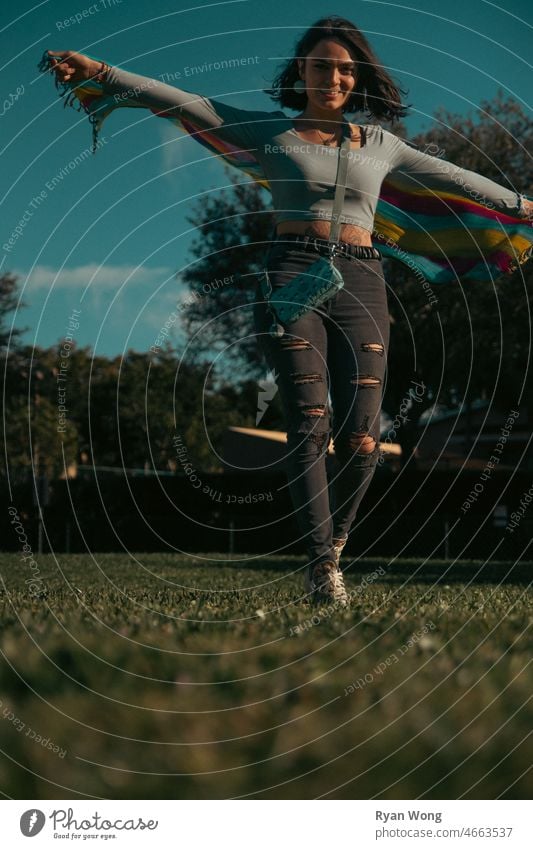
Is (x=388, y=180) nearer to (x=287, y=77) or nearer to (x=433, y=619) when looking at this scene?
(x=287, y=77)

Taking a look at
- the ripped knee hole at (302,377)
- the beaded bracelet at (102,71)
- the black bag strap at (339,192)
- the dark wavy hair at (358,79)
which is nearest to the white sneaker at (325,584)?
the ripped knee hole at (302,377)

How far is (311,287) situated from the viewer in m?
5.17

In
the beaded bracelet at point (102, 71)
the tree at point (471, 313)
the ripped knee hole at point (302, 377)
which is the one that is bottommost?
the ripped knee hole at point (302, 377)

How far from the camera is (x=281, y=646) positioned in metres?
3.08

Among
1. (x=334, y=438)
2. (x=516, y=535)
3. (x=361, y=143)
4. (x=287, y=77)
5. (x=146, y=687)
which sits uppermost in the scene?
(x=516, y=535)

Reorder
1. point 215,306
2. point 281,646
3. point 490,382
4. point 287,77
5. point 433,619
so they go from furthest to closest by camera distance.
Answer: point 490,382
point 215,306
point 287,77
point 433,619
point 281,646

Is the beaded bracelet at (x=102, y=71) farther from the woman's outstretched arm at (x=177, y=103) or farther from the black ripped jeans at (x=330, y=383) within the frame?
the black ripped jeans at (x=330, y=383)

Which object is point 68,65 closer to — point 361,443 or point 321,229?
point 321,229

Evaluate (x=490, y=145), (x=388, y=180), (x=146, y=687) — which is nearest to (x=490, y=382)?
(x=490, y=145)

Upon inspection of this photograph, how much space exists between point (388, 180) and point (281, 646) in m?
3.76

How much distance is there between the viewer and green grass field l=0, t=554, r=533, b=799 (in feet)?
6.34

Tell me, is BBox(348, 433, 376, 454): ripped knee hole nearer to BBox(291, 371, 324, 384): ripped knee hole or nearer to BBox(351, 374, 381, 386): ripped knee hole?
BBox(351, 374, 381, 386): ripped knee hole

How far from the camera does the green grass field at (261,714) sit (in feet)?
6.34
